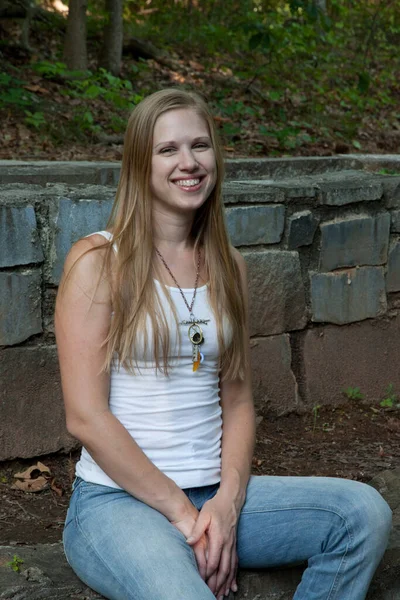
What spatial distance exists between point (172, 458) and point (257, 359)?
1661mm

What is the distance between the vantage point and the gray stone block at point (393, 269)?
4.23m

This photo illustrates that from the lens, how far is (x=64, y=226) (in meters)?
3.16

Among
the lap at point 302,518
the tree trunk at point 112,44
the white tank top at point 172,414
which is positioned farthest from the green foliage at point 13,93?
the lap at point 302,518

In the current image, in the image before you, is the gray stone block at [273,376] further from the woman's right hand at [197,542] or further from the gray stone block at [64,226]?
the woman's right hand at [197,542]

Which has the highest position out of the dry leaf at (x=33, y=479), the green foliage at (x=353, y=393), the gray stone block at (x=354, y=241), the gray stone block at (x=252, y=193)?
the gray stone block at (x=252, y=193)

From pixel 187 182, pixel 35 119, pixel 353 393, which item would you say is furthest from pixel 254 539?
pixel 35 119

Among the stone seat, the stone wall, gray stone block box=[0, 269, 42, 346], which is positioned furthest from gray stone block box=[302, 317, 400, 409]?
the stone seat

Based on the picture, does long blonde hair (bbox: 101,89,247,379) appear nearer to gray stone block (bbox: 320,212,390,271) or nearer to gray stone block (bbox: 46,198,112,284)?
gray stone block (bbox: 46,198,112,284)

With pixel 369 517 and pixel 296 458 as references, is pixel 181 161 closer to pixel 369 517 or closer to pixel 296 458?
pixel 369 517

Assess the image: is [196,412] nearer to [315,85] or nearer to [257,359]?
[257,359]

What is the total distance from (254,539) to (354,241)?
2.14 meters

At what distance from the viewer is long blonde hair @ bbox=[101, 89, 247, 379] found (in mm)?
2178

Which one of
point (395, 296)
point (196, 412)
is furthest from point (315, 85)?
point (196, 412)

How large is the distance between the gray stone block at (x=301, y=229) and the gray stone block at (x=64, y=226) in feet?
3.28
